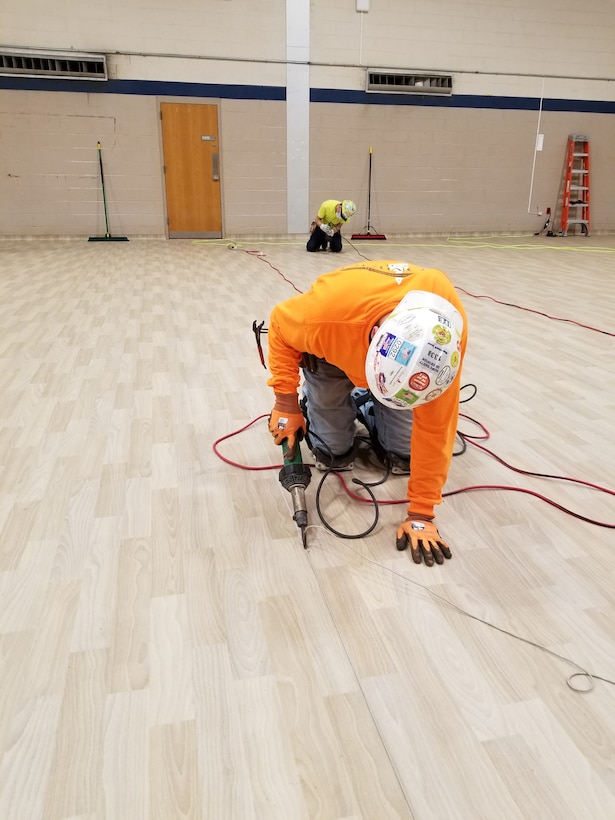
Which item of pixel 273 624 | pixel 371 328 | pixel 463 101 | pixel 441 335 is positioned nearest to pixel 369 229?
pixel 463 101

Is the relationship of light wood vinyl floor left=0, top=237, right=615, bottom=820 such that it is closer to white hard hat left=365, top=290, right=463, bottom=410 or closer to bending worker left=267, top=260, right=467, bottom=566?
bending worker left=267, top=260, right=467, bottom=566

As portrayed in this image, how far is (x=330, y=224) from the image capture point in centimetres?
769

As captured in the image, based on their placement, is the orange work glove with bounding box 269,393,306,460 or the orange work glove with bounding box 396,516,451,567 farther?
the orange work glove with bounding box 269,393,306,460

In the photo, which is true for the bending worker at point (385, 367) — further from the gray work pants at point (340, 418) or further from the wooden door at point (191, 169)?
the wooden door at point (191, 169)

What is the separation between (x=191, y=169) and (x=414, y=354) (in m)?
8.53

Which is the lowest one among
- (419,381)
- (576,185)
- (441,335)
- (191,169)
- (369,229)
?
(369,229)

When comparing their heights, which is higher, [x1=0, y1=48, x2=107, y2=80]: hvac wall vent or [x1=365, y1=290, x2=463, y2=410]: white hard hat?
[x1=0, y1=48, x2=107, y2=80]: hvac wall vent

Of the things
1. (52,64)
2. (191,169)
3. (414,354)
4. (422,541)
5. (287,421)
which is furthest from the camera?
(191,169)

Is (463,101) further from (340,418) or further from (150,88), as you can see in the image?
(340,418)

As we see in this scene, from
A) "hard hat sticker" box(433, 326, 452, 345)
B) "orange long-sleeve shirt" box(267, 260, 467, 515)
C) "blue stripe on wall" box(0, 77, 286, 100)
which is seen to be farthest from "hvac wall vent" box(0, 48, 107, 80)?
"hard hat sticker" box(433, 326, 452, 345)

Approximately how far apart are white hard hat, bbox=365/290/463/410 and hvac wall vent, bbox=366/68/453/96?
8.79 meters

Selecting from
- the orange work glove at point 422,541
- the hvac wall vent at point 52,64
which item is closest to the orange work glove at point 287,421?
the orange work glove at point 422,541

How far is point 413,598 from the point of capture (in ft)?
5.00

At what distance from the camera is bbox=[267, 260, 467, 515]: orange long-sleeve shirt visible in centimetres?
158
